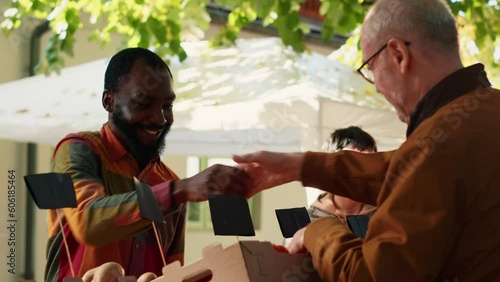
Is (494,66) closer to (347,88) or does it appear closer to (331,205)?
(347,88)

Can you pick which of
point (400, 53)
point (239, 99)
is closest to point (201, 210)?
point (239, 99)

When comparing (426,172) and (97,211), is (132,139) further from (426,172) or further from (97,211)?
(426,172)

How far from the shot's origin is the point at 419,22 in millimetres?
1883

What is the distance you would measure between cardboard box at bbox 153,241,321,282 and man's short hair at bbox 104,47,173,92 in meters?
0.78

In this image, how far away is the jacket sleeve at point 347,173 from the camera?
1989 millimetres

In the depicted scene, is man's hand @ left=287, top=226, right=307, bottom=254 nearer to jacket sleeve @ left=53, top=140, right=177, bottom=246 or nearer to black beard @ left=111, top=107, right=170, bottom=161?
jacket sleeve @ left=53, top=140, right=177, bottom=246

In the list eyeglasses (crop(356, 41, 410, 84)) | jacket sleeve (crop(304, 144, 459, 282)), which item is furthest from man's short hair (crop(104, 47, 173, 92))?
jacket sleeve (crop(304, 144, 459, 282))

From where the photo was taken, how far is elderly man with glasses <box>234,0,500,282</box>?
1.65 meters

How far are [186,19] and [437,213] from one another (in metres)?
4.84

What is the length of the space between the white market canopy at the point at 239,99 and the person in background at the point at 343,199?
3.49 ft

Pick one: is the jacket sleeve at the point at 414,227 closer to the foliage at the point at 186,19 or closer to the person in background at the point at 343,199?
the person in background at the point at 343,199

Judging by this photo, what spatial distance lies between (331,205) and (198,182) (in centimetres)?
187

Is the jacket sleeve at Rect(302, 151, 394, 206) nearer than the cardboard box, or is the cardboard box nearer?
the cardboard box

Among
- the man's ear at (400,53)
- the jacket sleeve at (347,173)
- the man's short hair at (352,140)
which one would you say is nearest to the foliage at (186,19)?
the man's short hair at (352,140)
